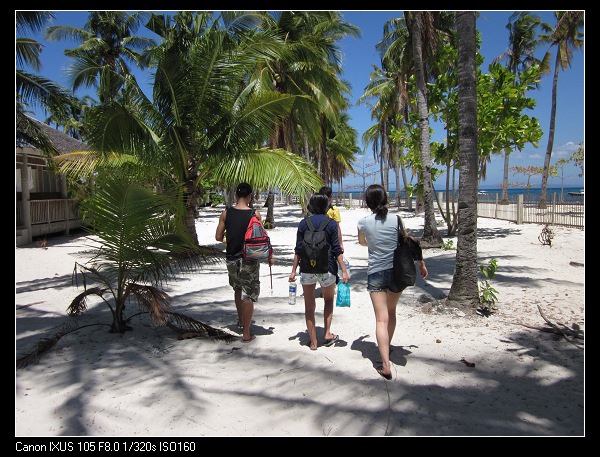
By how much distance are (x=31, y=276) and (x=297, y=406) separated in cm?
797

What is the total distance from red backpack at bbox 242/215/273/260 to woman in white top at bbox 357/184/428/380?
110 centimetres

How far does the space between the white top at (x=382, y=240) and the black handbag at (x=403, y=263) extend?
4cm

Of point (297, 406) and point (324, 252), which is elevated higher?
point (324, 252)

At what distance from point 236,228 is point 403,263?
178 centimetres

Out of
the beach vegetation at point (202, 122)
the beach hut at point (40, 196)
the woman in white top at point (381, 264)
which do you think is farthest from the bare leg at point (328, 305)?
the beach hut at point (40, 196)

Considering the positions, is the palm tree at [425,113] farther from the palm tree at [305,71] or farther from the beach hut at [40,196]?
the beach hut at [40,196]

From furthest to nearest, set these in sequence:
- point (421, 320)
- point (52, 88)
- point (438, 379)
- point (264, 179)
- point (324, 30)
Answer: point (324, 30) → point (52, 88) → point (264, 179) → point (421, 320) → point (438, 379)

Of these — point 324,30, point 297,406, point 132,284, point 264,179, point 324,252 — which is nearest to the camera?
point 297,406

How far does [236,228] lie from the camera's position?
4.48 meters

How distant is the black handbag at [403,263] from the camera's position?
3666 mm
